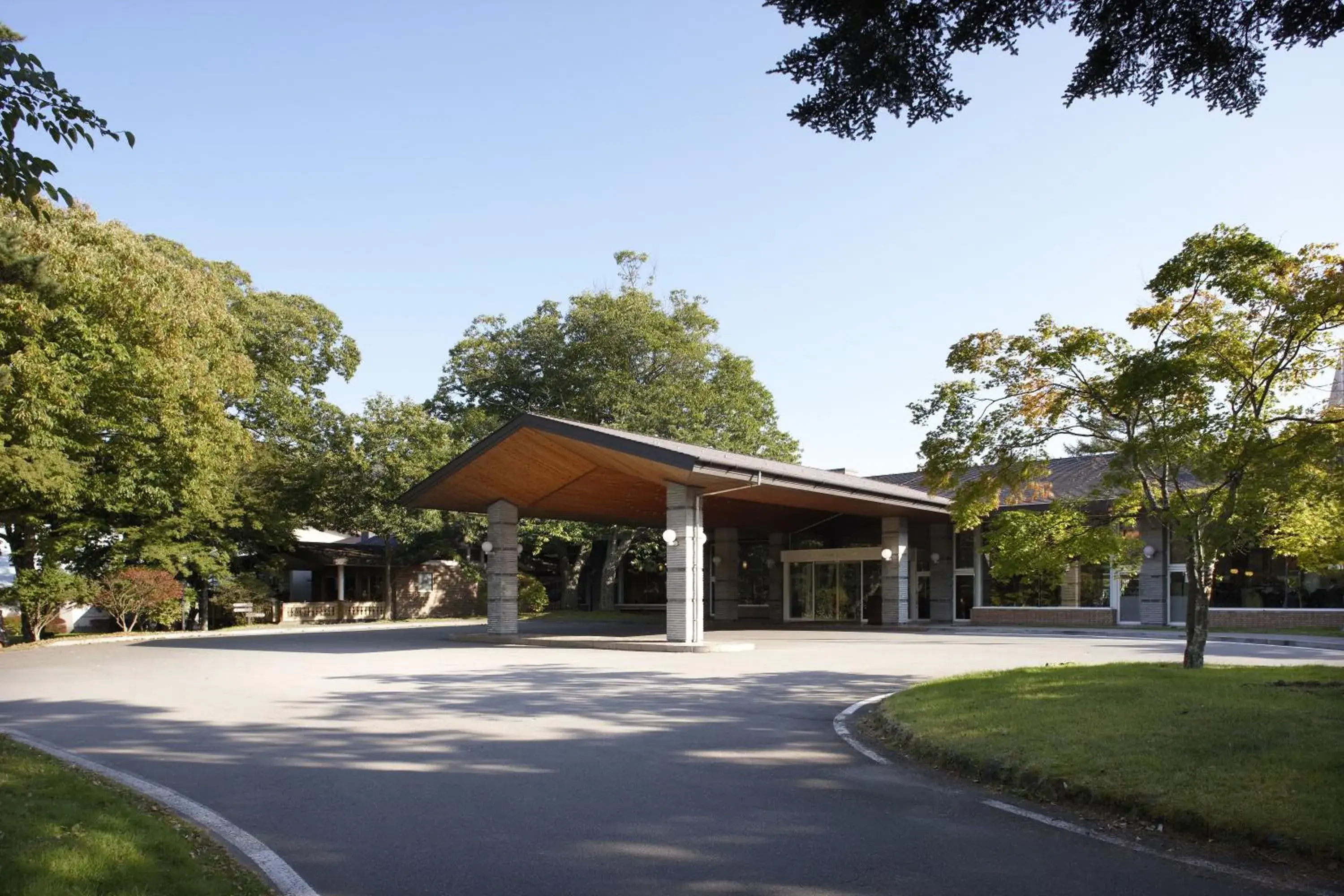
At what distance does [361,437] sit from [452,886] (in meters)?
34.4

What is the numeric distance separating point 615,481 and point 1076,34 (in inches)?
826

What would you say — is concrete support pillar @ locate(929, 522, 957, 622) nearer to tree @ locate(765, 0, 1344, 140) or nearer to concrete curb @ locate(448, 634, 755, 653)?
concrete curb @ locate(448, 634, 755, 653)

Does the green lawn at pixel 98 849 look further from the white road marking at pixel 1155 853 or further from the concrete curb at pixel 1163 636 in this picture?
the concrete curb at pixel 1163 636

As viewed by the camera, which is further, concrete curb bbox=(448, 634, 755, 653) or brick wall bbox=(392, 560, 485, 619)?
brick wall bbox=(392, 560, 485, 619)

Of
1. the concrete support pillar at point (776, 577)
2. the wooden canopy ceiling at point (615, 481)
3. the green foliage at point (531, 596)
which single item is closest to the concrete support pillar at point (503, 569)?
the wooden canopy ceiling at point (615, 481)

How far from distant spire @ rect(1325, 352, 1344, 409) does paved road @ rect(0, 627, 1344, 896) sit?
5.43 m

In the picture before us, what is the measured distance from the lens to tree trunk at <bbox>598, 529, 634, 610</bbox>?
4225 cm

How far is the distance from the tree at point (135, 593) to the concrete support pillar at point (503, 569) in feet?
31.6

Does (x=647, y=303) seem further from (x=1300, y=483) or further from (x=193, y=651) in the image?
(x=1300, y=483)

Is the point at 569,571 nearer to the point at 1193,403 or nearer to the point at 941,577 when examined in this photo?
the point at 941,577

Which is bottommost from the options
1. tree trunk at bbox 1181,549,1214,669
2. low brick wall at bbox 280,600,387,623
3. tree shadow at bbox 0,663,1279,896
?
low brick wall at bbox 280,600,387,623

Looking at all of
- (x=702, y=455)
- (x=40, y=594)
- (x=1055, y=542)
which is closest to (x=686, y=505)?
(x=702, y=455)

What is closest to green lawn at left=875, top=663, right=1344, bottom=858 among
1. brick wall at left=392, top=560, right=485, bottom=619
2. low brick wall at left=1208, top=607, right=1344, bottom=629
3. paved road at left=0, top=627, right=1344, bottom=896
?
paved road at left=0, top=627, right=1344, bottom=896

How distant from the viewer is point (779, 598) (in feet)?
128
